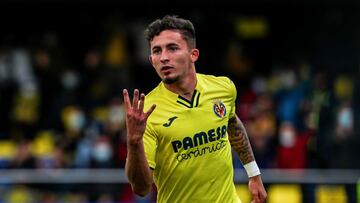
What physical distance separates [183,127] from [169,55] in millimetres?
472

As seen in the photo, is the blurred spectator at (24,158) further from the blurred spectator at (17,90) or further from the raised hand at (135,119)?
the raised hand at (135,119)

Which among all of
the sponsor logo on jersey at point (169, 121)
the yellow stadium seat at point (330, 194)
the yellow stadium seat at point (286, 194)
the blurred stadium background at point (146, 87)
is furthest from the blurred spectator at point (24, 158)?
the sponsor logo on jersey at point (169, 121)

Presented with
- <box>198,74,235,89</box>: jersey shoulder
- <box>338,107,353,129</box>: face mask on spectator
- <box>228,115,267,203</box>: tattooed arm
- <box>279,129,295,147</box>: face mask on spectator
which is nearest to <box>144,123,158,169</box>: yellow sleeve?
<box>198,74,235,89</box>: jersey shoulder

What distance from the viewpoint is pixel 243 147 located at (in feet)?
23.4

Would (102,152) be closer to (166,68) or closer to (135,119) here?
(166,68)

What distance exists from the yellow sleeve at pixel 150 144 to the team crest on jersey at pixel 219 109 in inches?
21.7

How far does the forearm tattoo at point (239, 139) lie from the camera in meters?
6.95

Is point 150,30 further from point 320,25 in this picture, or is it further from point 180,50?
point 320,25

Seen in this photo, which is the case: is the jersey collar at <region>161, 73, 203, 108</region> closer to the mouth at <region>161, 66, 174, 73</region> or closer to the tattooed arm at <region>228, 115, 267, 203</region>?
the mouth at <region>161, 66, 174, 73</region>

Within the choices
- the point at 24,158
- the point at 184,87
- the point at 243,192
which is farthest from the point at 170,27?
the point at 24,158

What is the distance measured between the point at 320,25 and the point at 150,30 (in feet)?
41.9

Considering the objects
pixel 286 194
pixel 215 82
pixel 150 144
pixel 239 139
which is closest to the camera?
A: pixel 150 144

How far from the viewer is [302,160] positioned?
1439 centimetres

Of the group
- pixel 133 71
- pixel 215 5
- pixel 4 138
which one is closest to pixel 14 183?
pixel 4 138
